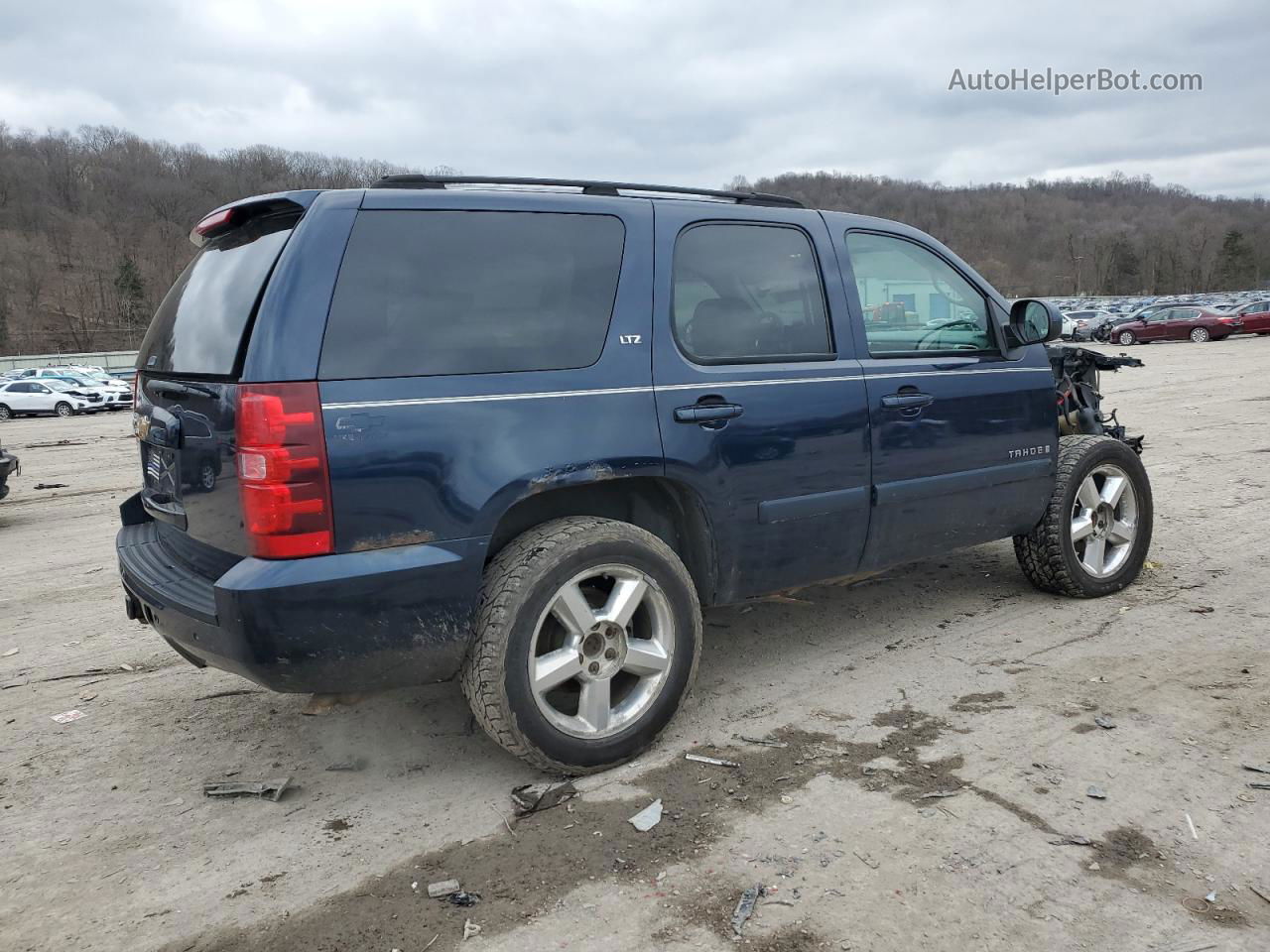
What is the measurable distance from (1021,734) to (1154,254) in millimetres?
146855

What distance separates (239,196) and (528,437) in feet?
323

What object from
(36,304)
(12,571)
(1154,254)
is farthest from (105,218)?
(1154,254)

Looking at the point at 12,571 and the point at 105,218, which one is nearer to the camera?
the point at 12,571

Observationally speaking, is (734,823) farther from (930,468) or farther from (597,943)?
(930,468)

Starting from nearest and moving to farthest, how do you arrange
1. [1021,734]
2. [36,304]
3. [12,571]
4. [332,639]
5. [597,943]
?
[597,943]
[332,639]
[1021,734]
[12,571]
[36,304]

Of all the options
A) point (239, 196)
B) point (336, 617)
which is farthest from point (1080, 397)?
point (239, 196)

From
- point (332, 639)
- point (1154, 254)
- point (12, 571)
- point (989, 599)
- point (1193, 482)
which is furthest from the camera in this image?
point (1154, 254)

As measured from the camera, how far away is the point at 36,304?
312 ft

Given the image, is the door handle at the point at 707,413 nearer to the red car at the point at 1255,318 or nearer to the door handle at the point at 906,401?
the door handle at the point at 906,401

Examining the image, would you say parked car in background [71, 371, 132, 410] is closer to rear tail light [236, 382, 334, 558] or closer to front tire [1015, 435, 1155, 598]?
front tire [1015, 435, 1155, 598]

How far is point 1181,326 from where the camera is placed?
121ft

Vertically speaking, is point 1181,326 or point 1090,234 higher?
point 1090,234

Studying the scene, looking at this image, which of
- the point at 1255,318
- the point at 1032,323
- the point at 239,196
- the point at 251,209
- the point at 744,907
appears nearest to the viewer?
the point at 744,907

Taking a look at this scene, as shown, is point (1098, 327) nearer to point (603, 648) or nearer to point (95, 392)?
point (95, 392)
